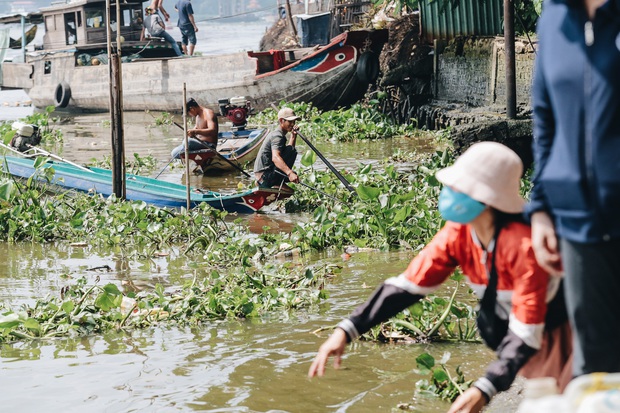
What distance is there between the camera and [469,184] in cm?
288

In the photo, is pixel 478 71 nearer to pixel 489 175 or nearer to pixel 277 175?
pixel 277 175

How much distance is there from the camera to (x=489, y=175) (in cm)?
287

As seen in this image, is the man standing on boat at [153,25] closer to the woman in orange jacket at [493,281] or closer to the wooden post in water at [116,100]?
Answer: the wooden post in water at [116,100]

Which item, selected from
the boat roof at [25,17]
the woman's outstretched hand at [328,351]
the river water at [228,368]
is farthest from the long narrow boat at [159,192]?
A: the boat roof at [25,17]

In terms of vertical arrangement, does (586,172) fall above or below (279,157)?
above

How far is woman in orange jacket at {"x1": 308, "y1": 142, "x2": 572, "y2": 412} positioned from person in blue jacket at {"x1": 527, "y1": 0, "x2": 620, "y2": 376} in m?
0.13

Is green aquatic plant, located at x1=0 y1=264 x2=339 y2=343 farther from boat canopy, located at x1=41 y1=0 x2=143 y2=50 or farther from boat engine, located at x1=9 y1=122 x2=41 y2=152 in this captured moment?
boat canopy, located at x1=41 y1=0 x2=143 y2=50

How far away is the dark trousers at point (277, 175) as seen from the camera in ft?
36.8

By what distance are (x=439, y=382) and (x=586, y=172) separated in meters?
2.30

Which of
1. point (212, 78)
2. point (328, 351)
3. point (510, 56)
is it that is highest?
point (510, 56)

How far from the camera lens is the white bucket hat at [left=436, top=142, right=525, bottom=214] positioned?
9.39 ft

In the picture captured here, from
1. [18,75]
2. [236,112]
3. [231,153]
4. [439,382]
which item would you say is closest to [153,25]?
[18,75]

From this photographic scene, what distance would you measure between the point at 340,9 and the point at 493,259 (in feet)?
85.2

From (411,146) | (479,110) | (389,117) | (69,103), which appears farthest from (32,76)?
(479,110)
